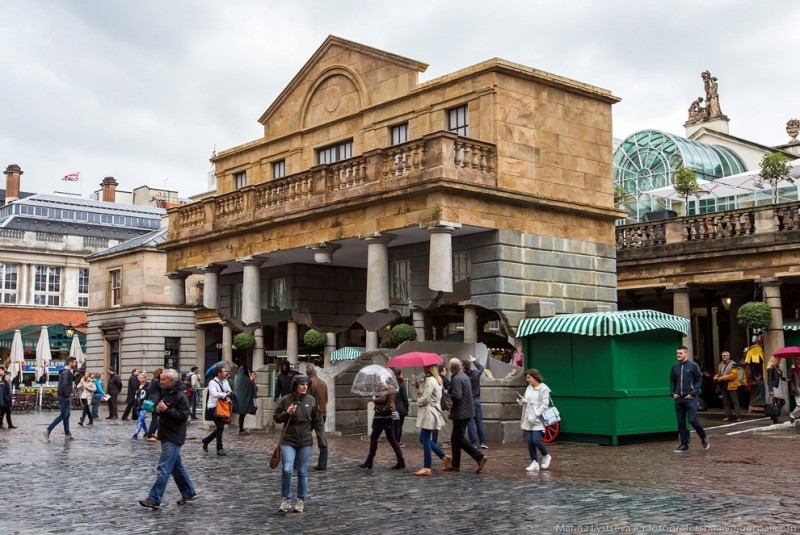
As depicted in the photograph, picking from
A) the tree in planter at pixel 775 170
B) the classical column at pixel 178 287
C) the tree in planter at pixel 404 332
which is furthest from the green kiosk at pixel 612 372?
the tree in planter at pixel 775 170

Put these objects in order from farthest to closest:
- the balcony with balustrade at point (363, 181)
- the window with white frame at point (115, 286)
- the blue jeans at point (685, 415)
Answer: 1. the window with white frame at point (115, 286)
2. the balcony with balustrade at point (363, 181)
3. the blue jeans at point (685, 415)

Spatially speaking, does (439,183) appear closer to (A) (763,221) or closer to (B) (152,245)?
(A) (763,221)

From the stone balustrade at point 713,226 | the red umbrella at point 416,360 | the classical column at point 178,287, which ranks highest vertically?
the stone balustrade at point 713,226

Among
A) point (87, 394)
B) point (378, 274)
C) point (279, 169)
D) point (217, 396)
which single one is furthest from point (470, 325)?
point (87, 394)

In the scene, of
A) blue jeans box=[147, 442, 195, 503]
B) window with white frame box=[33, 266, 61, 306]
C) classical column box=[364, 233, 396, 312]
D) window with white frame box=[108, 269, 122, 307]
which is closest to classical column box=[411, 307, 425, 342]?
classical column box=[364, 233, 396, 312]

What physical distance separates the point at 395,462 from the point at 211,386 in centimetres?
454

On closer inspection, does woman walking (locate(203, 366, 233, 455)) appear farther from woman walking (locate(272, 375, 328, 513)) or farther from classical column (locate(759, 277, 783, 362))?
classical column (locate(759, 277, 783, 362))

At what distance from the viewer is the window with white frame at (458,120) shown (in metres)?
22.6

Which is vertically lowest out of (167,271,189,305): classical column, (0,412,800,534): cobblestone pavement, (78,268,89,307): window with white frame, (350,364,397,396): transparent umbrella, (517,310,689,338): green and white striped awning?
(0,412,800,534): cobblestone pavement

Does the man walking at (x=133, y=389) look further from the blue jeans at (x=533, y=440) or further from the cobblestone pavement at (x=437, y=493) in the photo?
the blue jeans at (x=533, y=440)

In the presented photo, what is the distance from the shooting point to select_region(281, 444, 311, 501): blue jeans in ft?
35.3

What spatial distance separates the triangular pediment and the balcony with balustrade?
2921mm

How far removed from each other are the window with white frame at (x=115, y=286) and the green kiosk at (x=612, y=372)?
3821 cm

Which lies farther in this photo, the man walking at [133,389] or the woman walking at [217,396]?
the man walking at [133,389]
